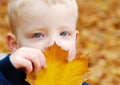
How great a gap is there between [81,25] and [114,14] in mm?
523

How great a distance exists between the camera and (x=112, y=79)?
14.4 ft

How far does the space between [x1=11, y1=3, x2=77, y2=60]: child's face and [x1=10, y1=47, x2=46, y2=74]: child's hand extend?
0.25 metres

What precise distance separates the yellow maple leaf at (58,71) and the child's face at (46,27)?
28 cm

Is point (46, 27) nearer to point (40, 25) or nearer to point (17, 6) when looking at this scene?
point (40, 25)

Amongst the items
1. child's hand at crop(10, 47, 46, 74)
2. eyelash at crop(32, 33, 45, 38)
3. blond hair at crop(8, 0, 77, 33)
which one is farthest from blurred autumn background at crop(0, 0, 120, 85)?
child's hand at crop(10, 47, 46, 74)

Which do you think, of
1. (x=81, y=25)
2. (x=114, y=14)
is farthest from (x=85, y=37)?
(x=114, y=14)

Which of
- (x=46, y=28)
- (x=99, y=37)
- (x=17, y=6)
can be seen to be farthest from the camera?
(x=99, y=37)

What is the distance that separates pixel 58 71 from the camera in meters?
1.57

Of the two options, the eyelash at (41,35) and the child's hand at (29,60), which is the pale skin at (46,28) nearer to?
the eyelash at (41,35)

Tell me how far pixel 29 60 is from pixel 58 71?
97 millimetres

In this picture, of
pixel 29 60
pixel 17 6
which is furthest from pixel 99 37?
pixel 29 60

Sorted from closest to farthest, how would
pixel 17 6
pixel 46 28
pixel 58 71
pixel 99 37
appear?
pixel 58 71, pixel 46 28, pixel 17 6, pixel 99 37

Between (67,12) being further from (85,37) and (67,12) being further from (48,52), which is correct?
(85,37)

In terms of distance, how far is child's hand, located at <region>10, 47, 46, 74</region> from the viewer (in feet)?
5.13
